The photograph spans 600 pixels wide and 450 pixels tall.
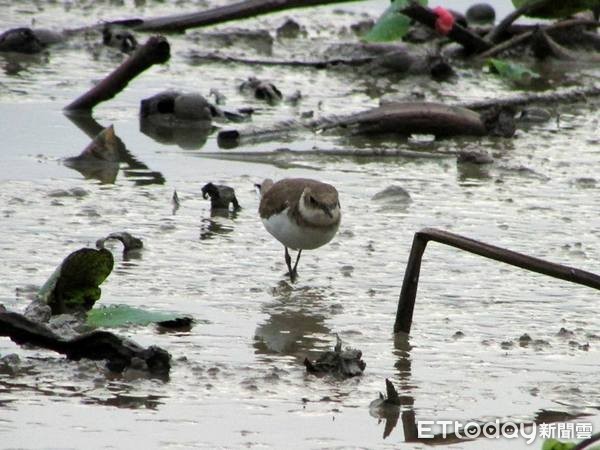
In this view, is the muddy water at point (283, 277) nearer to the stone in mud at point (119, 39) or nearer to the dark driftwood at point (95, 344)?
the dark driftwood at point (95, 344)

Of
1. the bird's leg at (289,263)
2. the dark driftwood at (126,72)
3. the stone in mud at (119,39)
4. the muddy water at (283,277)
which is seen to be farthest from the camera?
the stone in mud at (119,39)

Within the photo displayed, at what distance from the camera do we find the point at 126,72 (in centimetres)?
959

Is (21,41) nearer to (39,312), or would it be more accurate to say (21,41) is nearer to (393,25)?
(393,25)

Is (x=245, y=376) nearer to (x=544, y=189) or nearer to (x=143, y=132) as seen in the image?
(x=544, y=189)

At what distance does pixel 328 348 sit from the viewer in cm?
601

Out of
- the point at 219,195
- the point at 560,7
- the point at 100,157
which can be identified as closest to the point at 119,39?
the point at 100,157

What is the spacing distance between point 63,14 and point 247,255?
7.07m

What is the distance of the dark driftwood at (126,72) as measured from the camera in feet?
30.2

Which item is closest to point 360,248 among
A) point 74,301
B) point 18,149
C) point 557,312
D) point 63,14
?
point 557,312

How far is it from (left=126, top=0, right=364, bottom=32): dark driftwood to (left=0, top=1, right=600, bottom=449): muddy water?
40 cm

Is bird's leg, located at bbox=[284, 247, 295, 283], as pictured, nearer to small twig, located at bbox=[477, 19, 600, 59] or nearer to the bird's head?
the bird's head

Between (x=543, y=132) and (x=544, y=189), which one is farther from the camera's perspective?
(x=543, y=132)

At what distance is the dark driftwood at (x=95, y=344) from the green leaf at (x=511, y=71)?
7209mm

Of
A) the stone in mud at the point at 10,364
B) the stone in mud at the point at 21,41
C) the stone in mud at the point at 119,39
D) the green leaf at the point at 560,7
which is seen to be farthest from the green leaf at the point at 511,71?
the stone in mud at the point at 10,364
